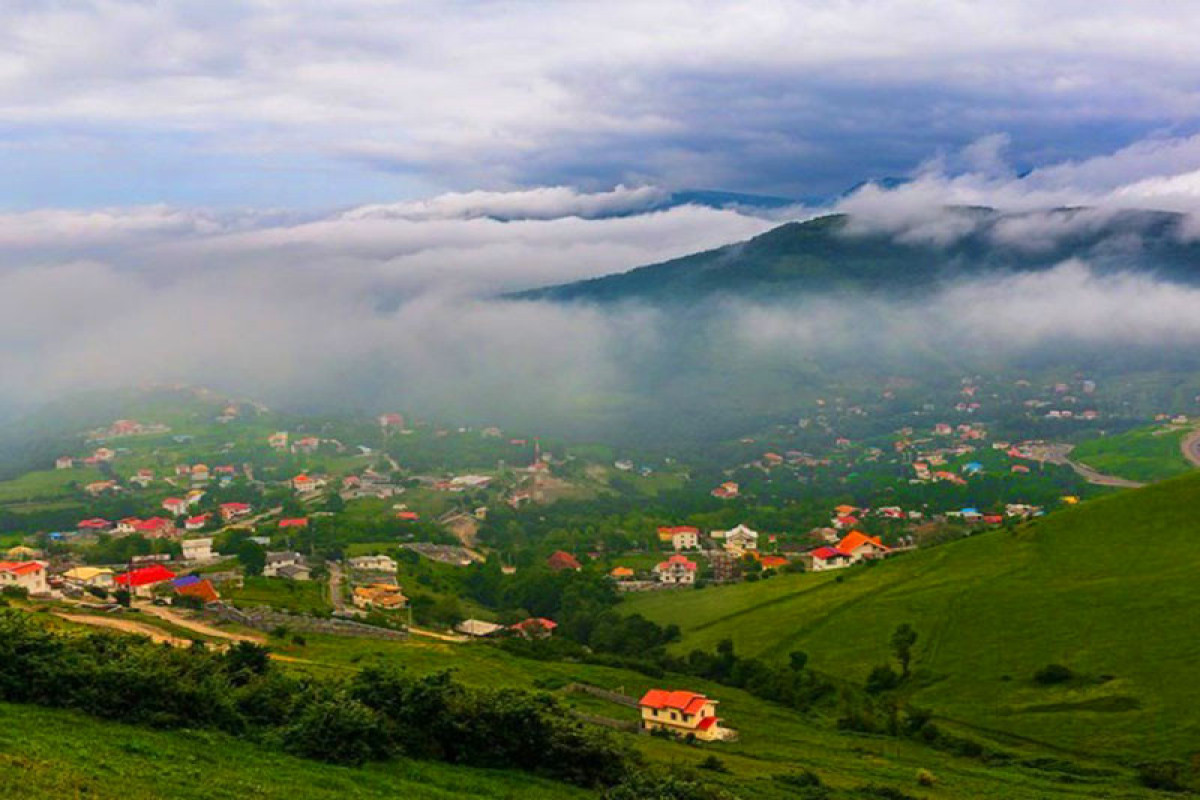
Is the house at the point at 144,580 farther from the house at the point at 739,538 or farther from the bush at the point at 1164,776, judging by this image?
the bush at the point at 1164,776

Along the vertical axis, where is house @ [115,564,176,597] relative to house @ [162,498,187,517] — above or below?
above

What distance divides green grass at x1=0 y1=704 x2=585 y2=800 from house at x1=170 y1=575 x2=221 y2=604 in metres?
46.2

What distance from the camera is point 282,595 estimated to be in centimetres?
7512

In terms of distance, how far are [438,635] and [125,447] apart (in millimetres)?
128497

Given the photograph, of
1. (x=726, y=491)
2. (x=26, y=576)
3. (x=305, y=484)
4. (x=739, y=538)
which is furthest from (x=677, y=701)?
(x=305, y=484)

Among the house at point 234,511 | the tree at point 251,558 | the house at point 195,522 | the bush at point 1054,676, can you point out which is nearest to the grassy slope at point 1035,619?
the bush at point 1054,676

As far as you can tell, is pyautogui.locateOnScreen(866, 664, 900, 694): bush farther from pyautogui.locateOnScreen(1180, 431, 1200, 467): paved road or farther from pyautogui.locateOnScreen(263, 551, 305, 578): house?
pyautogui.locateOnScreen(1180, 431, 1200, 467): paved road

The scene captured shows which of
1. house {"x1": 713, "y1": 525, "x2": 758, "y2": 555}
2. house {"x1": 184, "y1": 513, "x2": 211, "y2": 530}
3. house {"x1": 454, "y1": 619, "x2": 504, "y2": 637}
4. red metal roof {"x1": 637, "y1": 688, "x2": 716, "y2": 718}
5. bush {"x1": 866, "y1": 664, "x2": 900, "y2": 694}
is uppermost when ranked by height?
red metal roof {"x1": 637, "y1": 688, "x2": 716, "y2": 718}

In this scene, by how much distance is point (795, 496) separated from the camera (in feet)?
486

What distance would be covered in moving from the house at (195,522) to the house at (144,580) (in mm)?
36191

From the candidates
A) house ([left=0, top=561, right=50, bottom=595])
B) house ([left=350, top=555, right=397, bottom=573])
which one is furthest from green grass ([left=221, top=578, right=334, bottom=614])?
house ([left=0, top=561, right=50, bottom=595])

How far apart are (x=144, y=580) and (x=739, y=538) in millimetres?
63308

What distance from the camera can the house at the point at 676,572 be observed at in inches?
3735

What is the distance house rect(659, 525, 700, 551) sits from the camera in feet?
372
